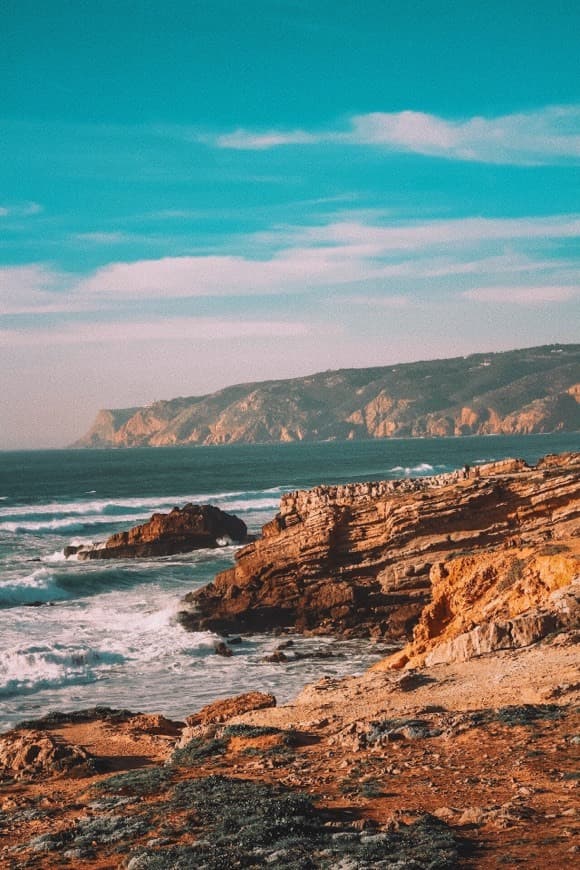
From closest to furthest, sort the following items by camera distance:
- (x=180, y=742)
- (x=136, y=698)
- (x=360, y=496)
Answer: (x=180, y=742) → (x=136, y=698) → (x=360, y=496)

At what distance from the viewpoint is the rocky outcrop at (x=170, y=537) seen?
153ft

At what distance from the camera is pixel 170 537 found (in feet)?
155

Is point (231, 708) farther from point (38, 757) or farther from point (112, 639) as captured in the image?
point (112, 639)

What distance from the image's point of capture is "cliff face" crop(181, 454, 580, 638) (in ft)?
92.4

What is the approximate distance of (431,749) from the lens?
11.6 meters

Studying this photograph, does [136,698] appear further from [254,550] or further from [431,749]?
[431,749]

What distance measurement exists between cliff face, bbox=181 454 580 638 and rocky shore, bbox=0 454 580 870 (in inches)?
209

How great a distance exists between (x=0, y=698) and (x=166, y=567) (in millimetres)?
19212

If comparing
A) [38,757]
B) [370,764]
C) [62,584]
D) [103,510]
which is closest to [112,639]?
[62,584]

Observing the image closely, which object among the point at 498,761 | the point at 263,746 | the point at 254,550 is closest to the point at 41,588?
the point at 254,550

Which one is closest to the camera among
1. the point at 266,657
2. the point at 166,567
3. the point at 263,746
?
the point at 263,746

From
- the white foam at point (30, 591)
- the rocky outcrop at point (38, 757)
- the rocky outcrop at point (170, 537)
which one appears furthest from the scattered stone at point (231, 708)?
the rocky outcrop at point (170, 537)

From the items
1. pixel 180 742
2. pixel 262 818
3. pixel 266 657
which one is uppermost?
pixel 262 818

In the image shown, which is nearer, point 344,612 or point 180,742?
point 180,742
